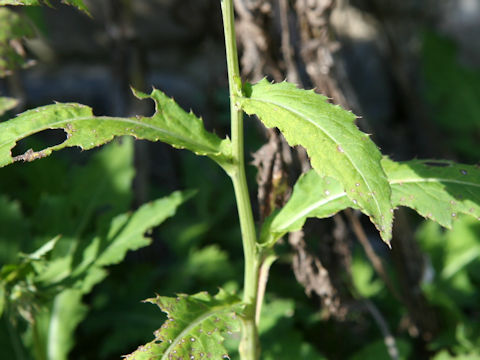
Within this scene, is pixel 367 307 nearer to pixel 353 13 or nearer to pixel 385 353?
pixel 385 353

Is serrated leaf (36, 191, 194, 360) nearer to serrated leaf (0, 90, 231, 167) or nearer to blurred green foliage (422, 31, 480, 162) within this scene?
serrated leaf (0, 90, 231, 167)

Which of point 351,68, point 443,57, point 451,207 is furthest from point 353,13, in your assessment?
point 451,207

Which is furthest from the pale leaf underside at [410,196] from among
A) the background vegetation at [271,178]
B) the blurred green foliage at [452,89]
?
the blurred green foliage at [452,89]

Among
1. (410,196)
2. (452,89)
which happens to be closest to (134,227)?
(410,196)

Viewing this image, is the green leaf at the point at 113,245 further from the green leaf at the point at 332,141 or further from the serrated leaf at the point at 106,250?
the green leaf at the point at 332,141

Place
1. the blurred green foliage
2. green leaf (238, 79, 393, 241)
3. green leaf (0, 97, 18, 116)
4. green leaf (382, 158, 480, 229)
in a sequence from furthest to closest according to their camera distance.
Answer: the blurred green foliage
green leaf (0, 97, 18, 116)
green leaf (382, 158, 480, 229)
green leaf (238, 79, 393, 241)

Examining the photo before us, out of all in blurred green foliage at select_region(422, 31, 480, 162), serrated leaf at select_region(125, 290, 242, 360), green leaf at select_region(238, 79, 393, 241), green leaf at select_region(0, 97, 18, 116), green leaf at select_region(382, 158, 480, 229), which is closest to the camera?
green leaf at select_region(238, 79, 393, 241)

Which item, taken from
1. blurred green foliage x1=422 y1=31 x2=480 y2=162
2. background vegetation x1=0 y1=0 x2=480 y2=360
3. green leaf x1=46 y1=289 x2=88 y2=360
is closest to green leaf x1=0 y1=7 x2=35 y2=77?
background vegetation x1=0 y1=0 x2=480 y2=360
